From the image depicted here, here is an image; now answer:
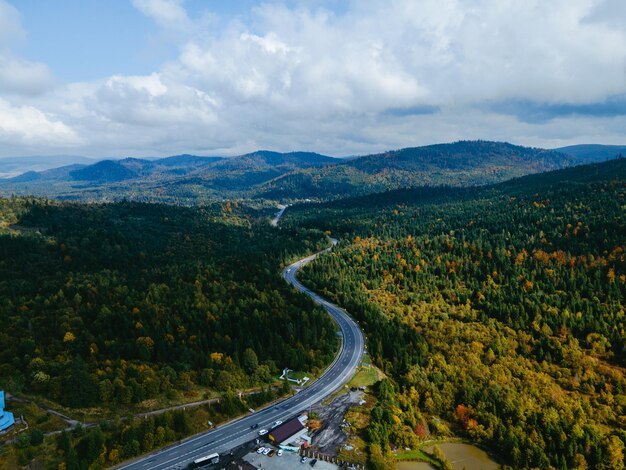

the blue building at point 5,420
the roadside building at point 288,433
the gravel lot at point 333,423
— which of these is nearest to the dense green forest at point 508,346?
the gravel lot at point 333,423

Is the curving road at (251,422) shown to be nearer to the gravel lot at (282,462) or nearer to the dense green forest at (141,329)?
the gravel lot at (282,462)

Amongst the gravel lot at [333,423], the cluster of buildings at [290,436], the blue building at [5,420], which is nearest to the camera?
the blue building at [5,420]

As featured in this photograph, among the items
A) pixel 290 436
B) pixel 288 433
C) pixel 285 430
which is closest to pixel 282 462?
pixel 290 436

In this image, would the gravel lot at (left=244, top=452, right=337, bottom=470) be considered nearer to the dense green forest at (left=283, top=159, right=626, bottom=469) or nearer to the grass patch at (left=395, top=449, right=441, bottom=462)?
the dense green forest at (left=283, top=159, right=626, bottom=469)

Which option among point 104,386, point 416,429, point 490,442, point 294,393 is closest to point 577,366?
point 490,442

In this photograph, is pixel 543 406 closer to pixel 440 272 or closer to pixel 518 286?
pixel 518 286

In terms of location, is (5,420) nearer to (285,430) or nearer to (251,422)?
(251,422)
